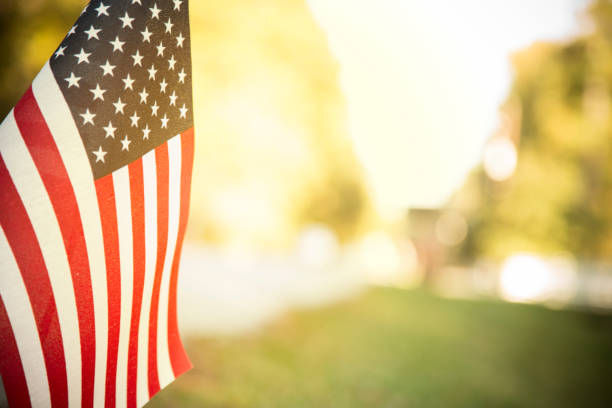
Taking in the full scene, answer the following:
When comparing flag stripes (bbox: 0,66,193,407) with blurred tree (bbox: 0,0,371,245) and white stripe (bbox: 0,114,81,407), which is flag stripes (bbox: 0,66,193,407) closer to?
white stripe (bbox: 0,114,81,407)

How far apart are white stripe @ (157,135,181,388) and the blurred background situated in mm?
2760

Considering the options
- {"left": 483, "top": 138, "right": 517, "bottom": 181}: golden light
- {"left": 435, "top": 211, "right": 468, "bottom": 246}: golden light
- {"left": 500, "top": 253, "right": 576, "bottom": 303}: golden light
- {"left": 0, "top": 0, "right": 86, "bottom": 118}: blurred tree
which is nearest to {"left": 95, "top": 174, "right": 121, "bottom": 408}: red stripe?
{"left": 0, "top": 0, "right": 86, "bottom": 118}: blurred tree

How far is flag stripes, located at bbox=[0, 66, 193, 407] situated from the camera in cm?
148

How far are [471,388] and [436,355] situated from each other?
137 cm

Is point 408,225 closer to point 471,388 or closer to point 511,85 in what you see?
point 511,85

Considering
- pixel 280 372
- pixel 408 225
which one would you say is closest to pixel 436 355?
pixel 280 372

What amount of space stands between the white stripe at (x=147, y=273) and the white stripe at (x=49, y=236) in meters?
0.26

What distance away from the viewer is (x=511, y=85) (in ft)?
67.8

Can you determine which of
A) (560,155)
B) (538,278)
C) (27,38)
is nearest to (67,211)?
(27,38)

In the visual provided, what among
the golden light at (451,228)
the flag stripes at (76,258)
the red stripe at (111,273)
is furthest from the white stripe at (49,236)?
the golden light at (451,228)

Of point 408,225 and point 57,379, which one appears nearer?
point 57,379

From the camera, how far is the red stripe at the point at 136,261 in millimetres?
1693

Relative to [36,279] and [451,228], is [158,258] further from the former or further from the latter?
[451,228]

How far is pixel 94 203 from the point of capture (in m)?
1.59
